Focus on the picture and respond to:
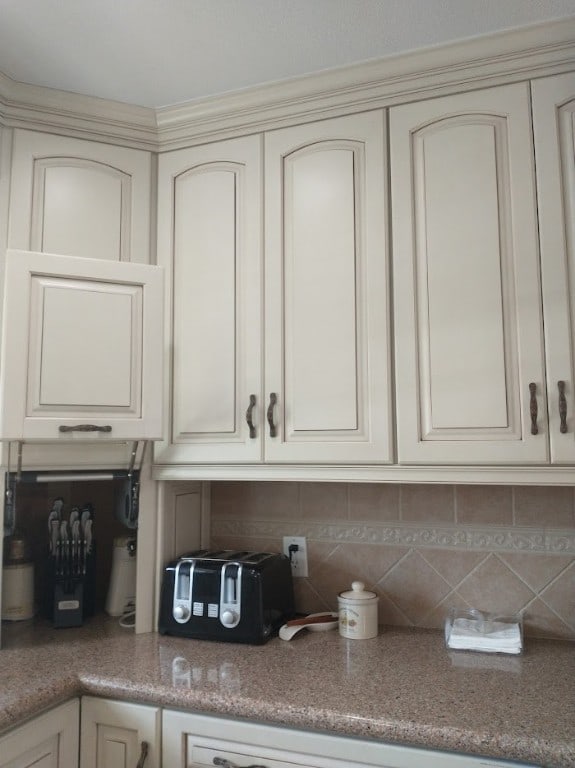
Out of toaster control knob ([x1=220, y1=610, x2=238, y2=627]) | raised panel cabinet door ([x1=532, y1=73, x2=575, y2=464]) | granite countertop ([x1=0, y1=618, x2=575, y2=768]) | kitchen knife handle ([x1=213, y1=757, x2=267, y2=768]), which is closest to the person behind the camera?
granite countertop ([x1=0, y1=618, x2=575, y2=768])

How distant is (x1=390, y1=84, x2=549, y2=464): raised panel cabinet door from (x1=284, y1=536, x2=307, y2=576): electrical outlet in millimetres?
573

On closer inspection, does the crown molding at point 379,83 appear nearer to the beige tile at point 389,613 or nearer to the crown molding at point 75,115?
the crown molding at point 75,115

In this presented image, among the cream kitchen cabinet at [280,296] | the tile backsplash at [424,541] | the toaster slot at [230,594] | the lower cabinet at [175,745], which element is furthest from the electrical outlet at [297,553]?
the lower cabinet at [175,745]

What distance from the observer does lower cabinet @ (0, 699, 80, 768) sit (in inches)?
51.1

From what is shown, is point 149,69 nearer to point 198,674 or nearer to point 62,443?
point 62,443

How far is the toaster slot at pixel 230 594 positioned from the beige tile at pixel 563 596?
0.84m

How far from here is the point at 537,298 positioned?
4.99ft

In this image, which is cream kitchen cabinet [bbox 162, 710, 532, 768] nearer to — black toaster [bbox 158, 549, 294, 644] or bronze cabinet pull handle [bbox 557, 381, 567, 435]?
black toaster [bbox 158, 549, 294, 644]

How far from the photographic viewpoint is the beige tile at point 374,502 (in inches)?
75.8

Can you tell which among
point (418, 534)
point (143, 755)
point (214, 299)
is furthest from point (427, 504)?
point (143, 755)

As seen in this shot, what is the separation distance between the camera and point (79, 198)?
1.83m

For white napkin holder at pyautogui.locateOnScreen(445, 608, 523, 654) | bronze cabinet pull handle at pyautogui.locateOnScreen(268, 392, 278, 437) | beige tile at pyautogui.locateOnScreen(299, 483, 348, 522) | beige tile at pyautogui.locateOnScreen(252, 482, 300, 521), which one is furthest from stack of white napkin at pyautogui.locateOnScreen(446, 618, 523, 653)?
bronze cabinet pull handle at pyautogui.locateOnScreen(268, 392, 278, 437)

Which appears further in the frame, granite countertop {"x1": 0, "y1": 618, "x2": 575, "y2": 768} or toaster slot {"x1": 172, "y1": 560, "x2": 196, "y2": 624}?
toaster slot {"x1": 172, "y1": 560, "x2": 196, "y2": 624}

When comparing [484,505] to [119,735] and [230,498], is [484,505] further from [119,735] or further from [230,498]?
[119,735]
